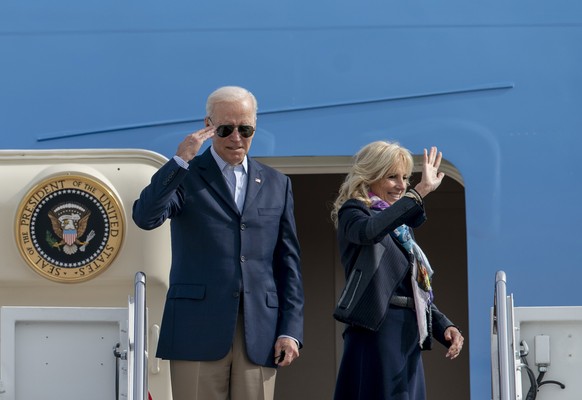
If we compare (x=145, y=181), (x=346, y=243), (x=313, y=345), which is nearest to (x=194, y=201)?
(x=346, y=243)

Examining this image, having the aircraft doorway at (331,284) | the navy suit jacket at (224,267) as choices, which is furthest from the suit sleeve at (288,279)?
the aircraft doorway at (331,284)

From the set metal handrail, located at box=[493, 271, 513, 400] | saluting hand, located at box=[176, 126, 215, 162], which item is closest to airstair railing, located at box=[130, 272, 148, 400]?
saluting hand, located at box=[176, 126, 215, 162]

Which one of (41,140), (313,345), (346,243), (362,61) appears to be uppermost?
(362,61)

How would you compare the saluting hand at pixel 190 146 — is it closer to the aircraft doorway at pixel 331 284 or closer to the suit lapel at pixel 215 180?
the suit lapel at pixel 215 180

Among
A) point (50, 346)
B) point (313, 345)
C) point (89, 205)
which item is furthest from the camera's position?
point (313, 345)

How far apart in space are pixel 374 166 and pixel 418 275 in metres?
0.35

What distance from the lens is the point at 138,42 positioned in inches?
179

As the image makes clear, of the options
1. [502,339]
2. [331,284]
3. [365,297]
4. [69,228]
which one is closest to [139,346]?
[365,297]

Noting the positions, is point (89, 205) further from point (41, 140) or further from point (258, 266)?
point (258, 266)

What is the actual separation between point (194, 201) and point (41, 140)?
3.79ft

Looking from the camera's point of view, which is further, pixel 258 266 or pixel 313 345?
pixel 313 345

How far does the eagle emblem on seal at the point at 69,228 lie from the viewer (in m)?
4.39

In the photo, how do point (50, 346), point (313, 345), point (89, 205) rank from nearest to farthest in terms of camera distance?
point (50, 346) < point (89, 205) < point (313, 345)

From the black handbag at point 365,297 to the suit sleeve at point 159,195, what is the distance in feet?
1.90
